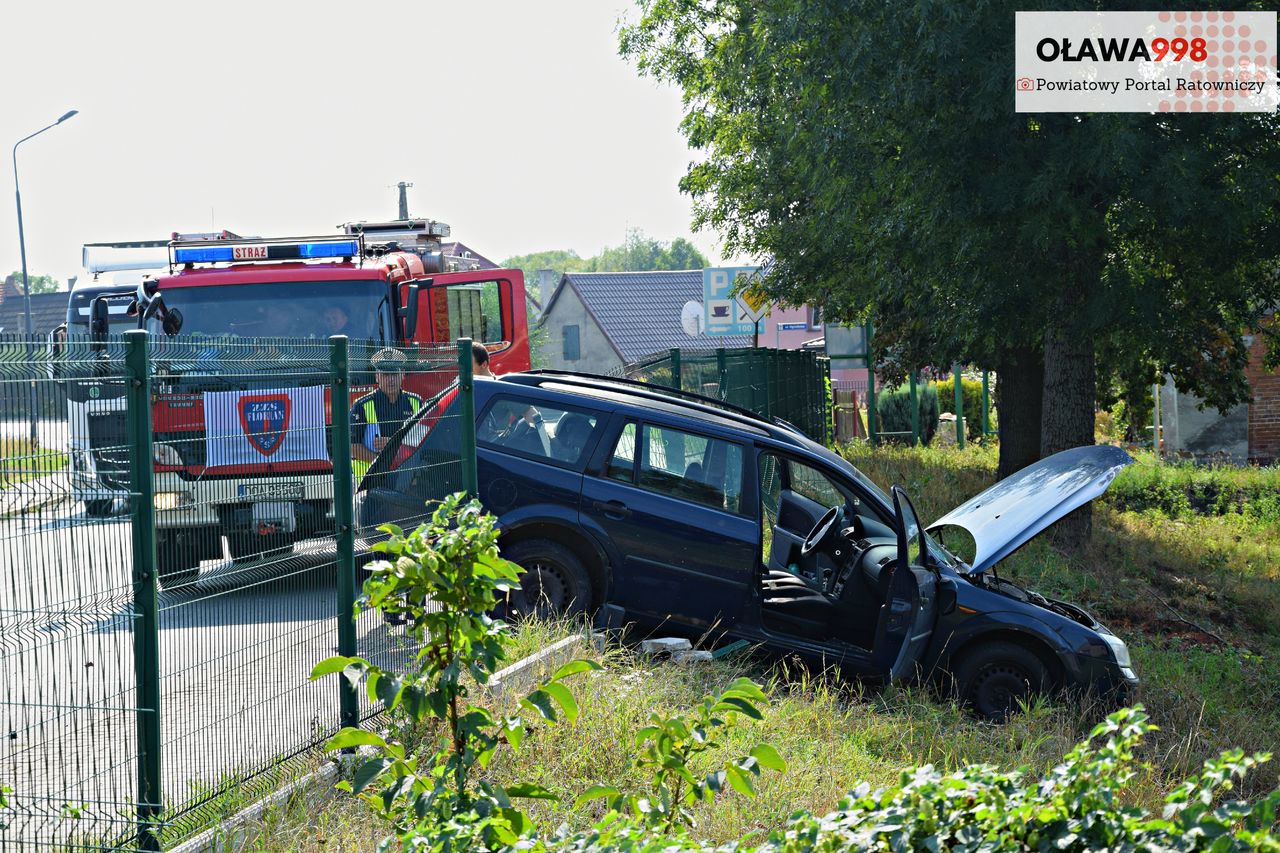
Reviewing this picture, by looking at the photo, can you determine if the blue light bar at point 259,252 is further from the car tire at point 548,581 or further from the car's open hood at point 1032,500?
the car's open hood at point 1032,500

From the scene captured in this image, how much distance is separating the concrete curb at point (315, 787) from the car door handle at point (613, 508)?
130 centimetres

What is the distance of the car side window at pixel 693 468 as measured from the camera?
7.77 meters

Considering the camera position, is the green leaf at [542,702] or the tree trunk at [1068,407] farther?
the tree trunk at [1068,407]

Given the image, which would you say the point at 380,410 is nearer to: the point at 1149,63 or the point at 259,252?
the point at 259,252

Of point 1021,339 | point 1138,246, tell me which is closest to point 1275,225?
point 1138,246

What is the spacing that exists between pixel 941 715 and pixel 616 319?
53010mm

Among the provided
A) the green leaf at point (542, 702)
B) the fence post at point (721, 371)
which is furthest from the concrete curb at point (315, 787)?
the fence post at point (721, 371)

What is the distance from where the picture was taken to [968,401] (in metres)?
31.0

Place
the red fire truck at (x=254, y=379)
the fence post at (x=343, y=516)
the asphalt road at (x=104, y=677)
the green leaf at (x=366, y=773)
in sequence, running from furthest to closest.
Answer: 1. the fence post at (x=343, y=516)
2. the red fire truck at (x=254, y=379)
3. the asphalt road at (x=104, y=677)
4. the green leaf at (x=366, y=773)

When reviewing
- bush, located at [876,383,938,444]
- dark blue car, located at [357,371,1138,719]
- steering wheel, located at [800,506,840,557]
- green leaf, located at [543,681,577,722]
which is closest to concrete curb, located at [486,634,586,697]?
dark blue car, located at [357,371,1138,719]

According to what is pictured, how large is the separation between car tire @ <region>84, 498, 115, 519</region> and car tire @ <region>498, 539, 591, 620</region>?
11.9ft

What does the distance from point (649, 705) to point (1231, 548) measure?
10.8 m

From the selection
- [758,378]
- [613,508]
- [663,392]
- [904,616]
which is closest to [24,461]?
[613,508]

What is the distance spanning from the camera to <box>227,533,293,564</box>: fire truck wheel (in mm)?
4902
